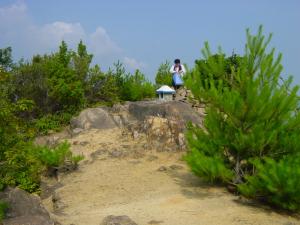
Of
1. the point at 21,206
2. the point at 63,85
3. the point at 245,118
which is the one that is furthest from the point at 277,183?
the point at 63,85

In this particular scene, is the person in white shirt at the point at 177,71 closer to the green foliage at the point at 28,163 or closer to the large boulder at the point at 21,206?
the green foliage at the point at 28,163

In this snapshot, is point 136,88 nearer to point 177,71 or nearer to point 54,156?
point 177,71

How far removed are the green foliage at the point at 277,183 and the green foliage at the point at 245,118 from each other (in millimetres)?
148

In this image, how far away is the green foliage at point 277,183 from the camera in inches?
284

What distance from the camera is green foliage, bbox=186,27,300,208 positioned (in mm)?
8133

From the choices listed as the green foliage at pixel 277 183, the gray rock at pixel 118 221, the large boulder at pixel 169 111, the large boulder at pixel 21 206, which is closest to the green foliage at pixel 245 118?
the green foliage at pixel 277 183

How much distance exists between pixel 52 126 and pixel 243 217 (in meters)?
8.96

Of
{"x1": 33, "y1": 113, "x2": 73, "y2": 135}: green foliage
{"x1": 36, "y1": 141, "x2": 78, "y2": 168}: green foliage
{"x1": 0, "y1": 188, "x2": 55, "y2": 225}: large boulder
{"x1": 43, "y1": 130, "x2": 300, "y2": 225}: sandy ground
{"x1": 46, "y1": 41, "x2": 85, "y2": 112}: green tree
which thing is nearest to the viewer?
{"x1": 0, "y1": 188, "x2": 55, "y2": 225}: large boulder

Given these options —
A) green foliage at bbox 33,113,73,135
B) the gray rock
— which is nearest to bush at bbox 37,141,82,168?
green foliage at bbox 33,113,73,135

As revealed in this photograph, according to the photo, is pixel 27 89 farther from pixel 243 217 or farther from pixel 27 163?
pixel 243 217

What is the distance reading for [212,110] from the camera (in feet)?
29.0

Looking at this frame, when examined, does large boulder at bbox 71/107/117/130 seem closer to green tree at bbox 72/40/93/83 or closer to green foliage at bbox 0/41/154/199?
green foliage at bbox 0/41/154/199

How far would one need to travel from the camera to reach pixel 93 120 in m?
14.5

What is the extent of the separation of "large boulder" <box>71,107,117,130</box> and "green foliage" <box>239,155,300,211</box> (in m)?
6.90
